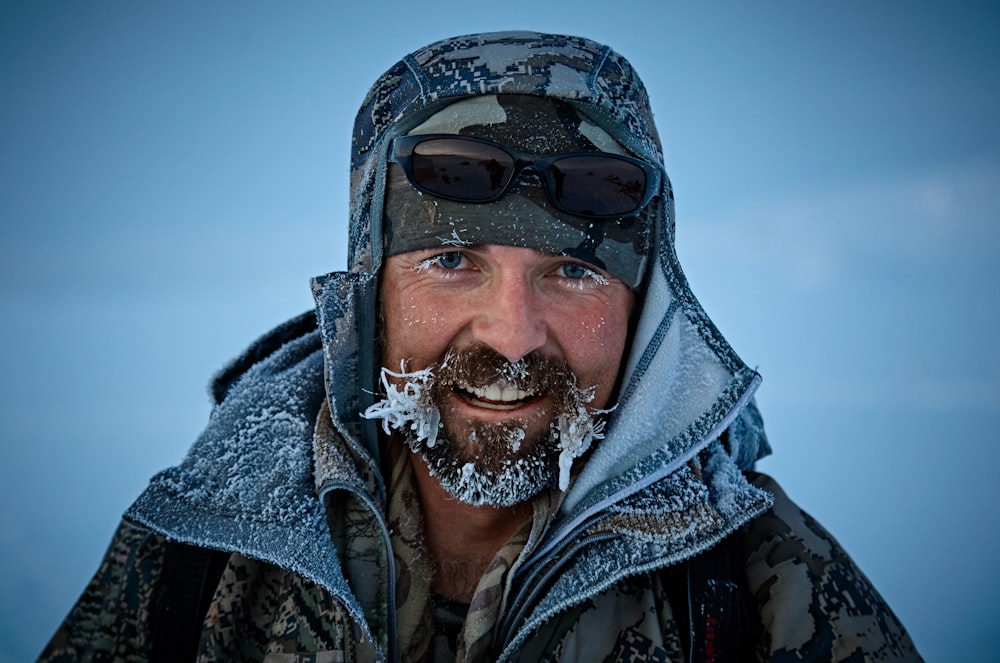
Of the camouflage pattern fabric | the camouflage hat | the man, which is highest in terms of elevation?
the camouflage hat

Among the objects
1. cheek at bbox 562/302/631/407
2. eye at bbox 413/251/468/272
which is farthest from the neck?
eye at bbox 413/251/468/272

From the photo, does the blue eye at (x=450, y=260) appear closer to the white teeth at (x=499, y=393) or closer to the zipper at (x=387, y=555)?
the white teeth at (x=499, y=393)

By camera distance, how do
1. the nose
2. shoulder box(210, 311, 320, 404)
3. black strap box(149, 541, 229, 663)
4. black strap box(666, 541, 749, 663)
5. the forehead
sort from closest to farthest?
black strap box(666, 541, 749, 663)
black strap box(149, 541, 229, 663)
the nose
the forehead
shoulder box(210, 311, 320, 404)

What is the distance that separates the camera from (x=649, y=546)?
2256mm

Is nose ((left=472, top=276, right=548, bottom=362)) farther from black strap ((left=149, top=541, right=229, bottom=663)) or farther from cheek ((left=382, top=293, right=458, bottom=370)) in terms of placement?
black strap ((left=149, top=541, right=229, bottom=663))

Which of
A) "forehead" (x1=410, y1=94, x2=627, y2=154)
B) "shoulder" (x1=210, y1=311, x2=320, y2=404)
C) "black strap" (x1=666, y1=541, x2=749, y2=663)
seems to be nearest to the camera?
"black strap" (x1=666, y1=541, x2=749, y2=663)

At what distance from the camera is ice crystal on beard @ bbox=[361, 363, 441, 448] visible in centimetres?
247

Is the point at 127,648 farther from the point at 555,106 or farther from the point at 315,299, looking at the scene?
the point at 555,106

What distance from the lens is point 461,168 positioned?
2467 mm

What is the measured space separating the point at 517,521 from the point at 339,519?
22.4 inches

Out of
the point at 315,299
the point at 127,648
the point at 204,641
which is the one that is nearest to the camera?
the point at 204,641

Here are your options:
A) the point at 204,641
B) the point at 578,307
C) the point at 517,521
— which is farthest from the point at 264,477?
the point at 578,307

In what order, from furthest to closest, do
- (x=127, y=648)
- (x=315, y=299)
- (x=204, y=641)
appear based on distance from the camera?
(x=315, y=299) < (x=127, y=648) < (x=204, y=641)

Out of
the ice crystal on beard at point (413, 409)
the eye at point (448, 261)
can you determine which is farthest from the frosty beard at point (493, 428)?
the eye at point (448, 261)
